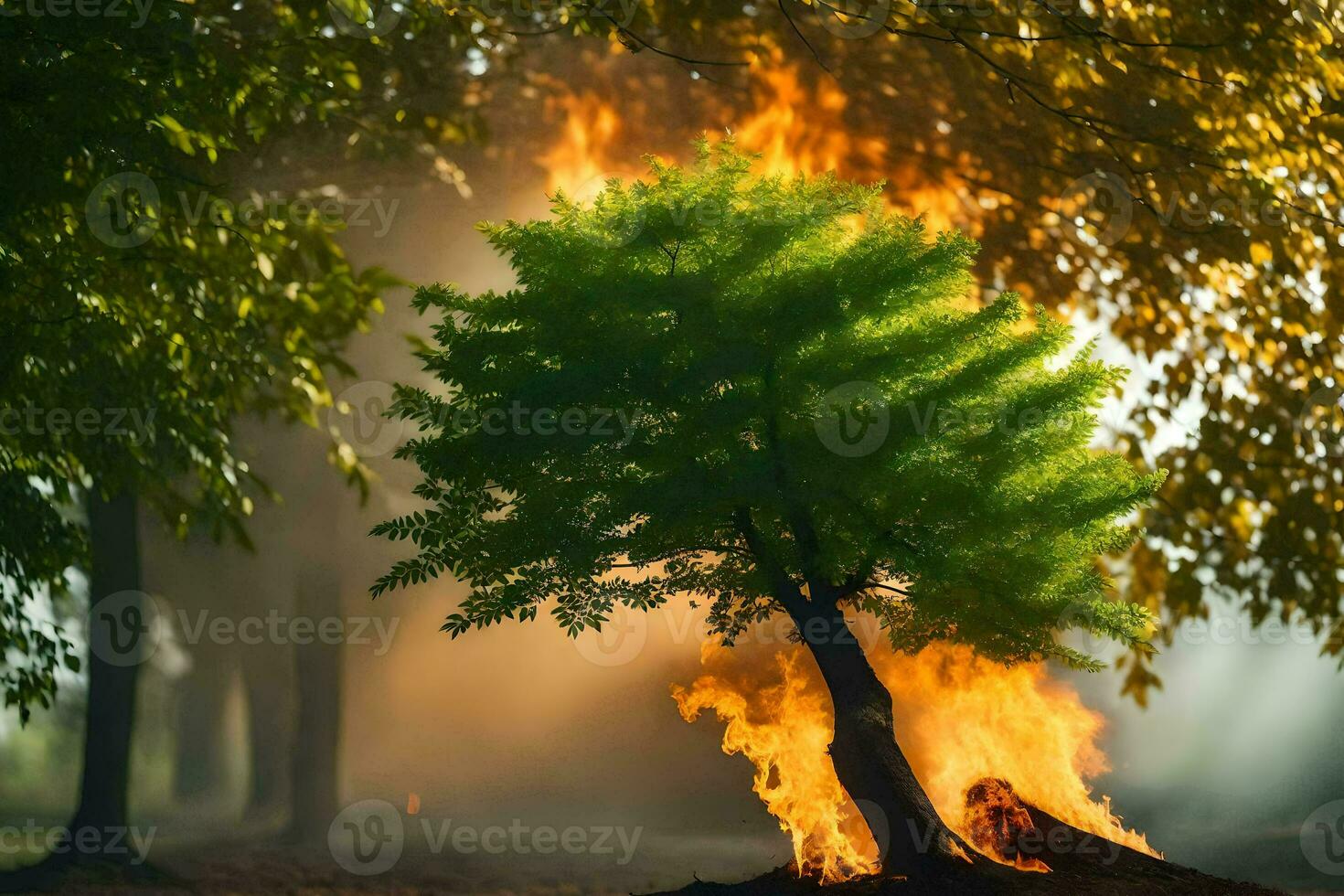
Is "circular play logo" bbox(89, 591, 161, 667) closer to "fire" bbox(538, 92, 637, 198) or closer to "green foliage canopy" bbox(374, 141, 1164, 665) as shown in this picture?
"green foliage canopy" bbox(374, 141, 1164, 665)

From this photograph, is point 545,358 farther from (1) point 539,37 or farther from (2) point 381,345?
(1) point 539,37

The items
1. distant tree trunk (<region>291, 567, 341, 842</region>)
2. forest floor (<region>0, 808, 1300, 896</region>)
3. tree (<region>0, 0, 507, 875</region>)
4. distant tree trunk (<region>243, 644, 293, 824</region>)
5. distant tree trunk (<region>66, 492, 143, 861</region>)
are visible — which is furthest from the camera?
distant tree trunk (<region>243, 644, 293, 824</region>)

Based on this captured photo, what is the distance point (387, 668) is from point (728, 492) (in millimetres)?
5854

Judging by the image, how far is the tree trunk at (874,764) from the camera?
608 cm

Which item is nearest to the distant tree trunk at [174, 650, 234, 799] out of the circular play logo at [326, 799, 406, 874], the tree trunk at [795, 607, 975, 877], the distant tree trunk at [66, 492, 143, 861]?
the distant tree trunk at [66, 492, 143, 861]

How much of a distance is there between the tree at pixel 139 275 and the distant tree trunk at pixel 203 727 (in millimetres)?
3334

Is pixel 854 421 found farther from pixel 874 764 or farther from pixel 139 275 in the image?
pixel 139 275

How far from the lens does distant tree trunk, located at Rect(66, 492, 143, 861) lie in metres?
10.1

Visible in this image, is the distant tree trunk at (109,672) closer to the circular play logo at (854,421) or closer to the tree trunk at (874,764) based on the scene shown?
the tree trunk at (874,764)

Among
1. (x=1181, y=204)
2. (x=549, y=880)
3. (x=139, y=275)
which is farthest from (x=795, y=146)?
(x=549, y=880)

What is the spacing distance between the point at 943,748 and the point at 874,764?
1166 millimetres

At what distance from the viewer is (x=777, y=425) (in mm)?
6023

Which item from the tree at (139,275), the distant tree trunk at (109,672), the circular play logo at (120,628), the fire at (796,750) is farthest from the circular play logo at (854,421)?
the circular play logo at (120,628)

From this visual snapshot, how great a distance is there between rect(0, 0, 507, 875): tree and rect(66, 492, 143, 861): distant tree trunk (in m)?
1.52
